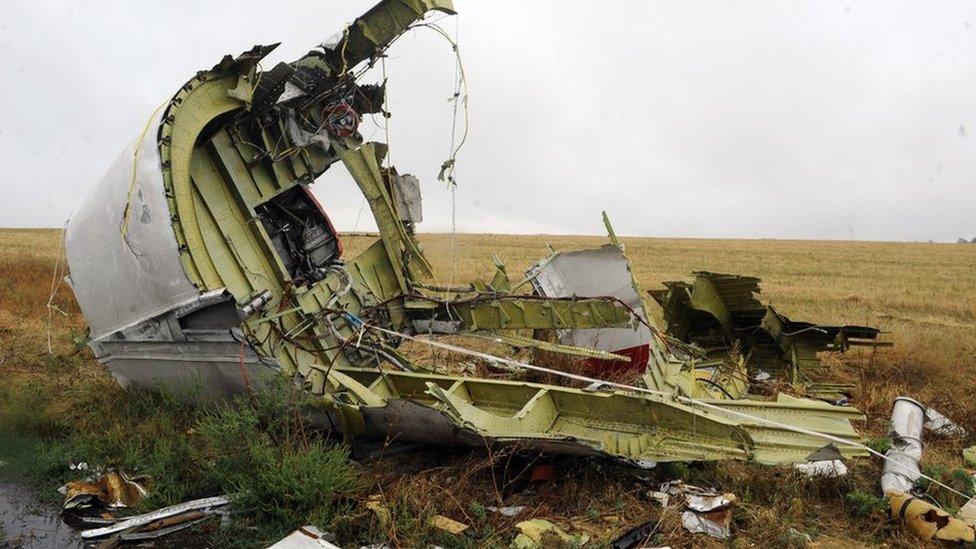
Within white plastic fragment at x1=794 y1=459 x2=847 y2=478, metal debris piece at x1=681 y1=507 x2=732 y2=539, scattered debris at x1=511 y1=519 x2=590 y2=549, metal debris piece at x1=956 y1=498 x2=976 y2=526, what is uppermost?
white plastic fragment at x1=794 y1=459 x2=847 y2=478

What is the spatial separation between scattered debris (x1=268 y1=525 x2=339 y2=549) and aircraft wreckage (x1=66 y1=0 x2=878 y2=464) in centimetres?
110

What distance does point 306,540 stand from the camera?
4387 millimetres

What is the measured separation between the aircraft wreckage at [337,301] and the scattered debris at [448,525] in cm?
63

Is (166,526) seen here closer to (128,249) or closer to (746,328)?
(128,249)

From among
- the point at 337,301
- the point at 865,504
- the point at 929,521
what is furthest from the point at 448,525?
the point at 929,521

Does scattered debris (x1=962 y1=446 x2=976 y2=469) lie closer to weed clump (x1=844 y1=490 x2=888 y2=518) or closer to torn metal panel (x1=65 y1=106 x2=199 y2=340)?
weed clump (x1=844 y1=490 x2=888 y2=518)

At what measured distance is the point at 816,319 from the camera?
13727 mm

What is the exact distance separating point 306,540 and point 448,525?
36.5 inches

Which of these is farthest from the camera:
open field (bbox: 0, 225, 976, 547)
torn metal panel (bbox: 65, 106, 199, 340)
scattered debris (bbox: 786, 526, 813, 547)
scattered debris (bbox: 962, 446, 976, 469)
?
scattered debris (bbox: 962, 446, 976, 469)

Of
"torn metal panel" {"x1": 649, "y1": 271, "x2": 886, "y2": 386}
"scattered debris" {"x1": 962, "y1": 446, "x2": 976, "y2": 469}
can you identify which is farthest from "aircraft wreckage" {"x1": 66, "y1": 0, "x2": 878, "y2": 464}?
"scattered debris" {"x1": 962, "y1": 446, "x2": 976, "y2": 469}

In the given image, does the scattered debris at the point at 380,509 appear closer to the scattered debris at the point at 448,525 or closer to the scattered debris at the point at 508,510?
the scattered debris at the point at 448,525

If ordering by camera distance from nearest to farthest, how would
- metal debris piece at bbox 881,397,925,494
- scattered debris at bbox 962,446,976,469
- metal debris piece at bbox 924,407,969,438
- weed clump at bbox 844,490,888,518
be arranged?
weed clump at bbox 844,490,888,518 < metal debris piece at bbox 881,397,925,494 < scattered debris at bbox 962,446,976,469 < metal debris piece at bbox 924,407,969,438

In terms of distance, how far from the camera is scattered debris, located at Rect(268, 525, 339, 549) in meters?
4.29

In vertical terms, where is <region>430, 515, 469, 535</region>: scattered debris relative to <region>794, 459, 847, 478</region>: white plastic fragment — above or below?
below
